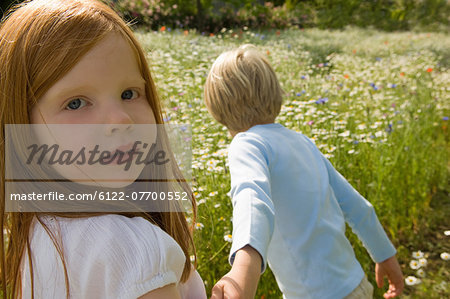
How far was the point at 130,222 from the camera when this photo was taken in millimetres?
815

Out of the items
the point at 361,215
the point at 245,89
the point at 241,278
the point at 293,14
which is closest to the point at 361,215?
the point at 361,215

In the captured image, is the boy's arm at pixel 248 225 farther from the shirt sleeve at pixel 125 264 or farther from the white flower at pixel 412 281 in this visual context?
the white flower at pixel 412 281

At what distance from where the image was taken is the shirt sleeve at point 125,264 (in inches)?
28.5

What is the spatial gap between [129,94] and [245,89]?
0.74m

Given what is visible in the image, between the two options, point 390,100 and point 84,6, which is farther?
point 390,100

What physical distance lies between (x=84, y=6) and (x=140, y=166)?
1.15 ft

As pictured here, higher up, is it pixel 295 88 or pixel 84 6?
pixel 84 6

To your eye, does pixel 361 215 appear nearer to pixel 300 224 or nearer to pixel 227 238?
pixel 300 224

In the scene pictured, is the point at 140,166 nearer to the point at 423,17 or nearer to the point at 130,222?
the point at 130,222

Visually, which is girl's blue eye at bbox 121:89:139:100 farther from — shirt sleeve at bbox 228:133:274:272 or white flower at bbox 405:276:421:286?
white flower at bbox 405:276:421:286

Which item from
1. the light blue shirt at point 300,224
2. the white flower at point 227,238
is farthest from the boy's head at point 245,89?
the white flower at point 227,238

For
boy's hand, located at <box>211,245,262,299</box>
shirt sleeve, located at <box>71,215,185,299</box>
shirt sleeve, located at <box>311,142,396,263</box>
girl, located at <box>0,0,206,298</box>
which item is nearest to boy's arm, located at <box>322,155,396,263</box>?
shirt sleeve, located at <box>311,142,396,263</box>

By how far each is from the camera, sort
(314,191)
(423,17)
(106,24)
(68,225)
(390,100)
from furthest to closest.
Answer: (423,17)
(390,100)
(314,191)
(106,24)
(68,225)

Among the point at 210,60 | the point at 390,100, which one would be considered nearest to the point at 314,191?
the point at 390,100
